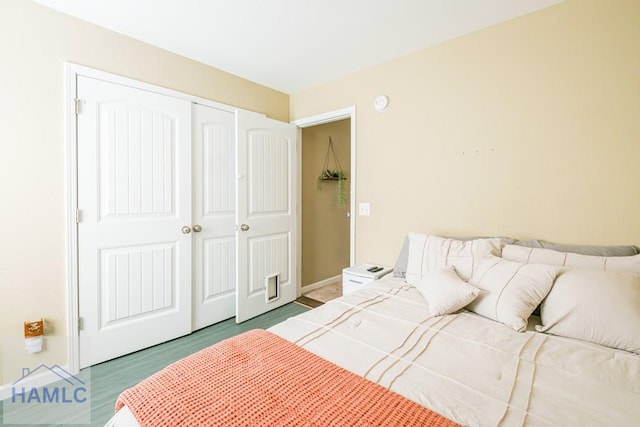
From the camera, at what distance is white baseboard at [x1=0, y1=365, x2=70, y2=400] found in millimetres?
1684

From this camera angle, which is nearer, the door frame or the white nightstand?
the door frame

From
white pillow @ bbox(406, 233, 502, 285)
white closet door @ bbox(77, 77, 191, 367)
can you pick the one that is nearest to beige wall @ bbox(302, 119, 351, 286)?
white closet door @ bbox(77, 77, 191, 367)

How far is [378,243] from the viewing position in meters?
2.67

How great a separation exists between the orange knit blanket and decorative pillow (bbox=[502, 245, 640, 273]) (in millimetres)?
1247

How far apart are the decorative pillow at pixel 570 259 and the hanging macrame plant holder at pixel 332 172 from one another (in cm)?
223

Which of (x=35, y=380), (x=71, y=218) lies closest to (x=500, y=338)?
(x=71, y=218)

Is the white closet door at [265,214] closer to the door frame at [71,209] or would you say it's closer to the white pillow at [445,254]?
the door frame at [71,209]

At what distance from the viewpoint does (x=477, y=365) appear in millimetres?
1031

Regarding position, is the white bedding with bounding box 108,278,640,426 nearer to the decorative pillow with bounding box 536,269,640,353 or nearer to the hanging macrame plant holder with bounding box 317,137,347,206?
the decorative pillow with bounding box 536,269,640,353

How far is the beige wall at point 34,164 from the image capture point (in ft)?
5.53

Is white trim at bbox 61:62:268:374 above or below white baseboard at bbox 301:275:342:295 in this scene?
above

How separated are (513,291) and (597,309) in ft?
0.97

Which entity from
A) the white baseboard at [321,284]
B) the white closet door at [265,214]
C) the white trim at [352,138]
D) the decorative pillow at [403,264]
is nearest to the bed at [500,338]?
the decorative pillow at [403,264]

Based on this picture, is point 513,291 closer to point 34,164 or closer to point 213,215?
point 213,215
